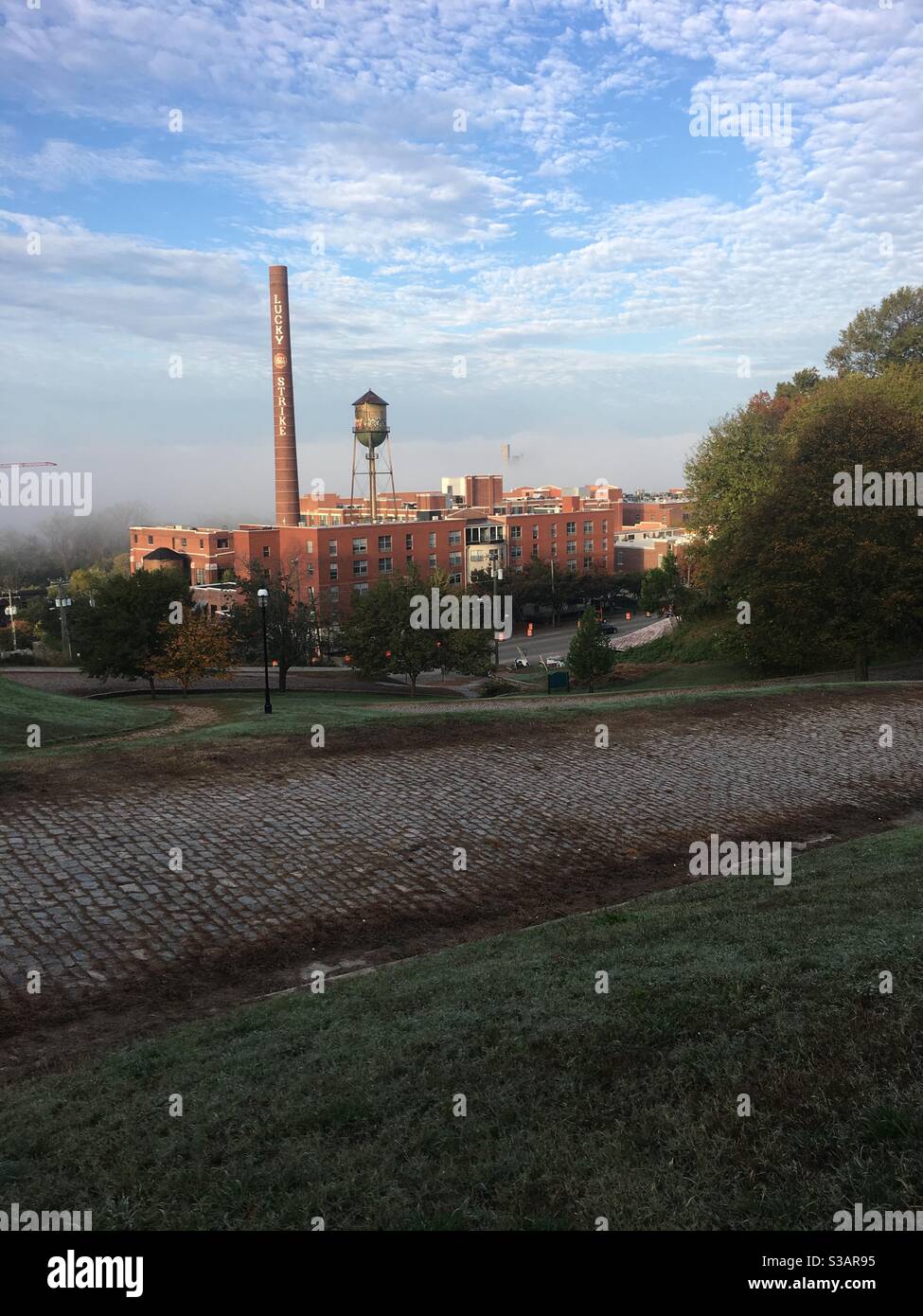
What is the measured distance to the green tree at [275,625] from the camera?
144ft

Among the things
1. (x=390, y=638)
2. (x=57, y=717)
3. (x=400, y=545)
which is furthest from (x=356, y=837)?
(x=400, y=545)

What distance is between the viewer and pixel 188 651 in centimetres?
3591

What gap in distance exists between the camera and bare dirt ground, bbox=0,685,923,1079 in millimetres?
9594

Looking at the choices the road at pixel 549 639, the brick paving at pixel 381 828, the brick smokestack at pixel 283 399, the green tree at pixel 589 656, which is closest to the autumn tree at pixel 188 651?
the green tree at pixel 589 656

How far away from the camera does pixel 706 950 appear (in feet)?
25.5

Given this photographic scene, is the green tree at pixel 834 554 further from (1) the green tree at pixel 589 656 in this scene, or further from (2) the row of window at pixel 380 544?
(2) the row of window at pixel 380 544

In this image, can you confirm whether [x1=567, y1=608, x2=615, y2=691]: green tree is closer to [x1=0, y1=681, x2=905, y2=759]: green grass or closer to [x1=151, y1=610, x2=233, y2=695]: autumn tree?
[x1=151, y1=610, x2=233, y2=695]: autumn tree

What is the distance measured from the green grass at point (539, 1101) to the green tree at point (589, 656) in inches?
1227

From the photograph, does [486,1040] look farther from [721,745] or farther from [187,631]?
[187,631]

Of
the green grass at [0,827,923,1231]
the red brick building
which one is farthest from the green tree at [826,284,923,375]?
the green grass at [0,827,923,1231]

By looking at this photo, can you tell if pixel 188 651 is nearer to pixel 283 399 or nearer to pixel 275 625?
pixel 275 625
